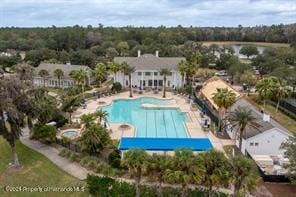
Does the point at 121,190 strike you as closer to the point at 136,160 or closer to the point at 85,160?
the point at 136,160

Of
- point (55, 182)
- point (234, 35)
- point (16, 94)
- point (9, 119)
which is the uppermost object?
point (234, 35)

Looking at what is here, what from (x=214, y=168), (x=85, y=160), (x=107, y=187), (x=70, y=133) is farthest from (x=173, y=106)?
(x=214, y=168)

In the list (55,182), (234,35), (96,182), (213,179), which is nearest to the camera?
(213,179)

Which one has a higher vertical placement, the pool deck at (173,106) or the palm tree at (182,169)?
the palm tree at (182,169)

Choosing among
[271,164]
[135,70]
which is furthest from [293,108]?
[135,70]

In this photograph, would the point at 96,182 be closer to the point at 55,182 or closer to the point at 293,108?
the point at 55,182

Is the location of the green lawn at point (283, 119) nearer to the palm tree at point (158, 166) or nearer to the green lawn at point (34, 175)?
the palm tree at point (158, 166)

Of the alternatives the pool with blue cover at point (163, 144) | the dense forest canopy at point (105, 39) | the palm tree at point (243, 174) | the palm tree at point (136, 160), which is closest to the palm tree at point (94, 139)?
the pool with blue cover at point (163, 144)
